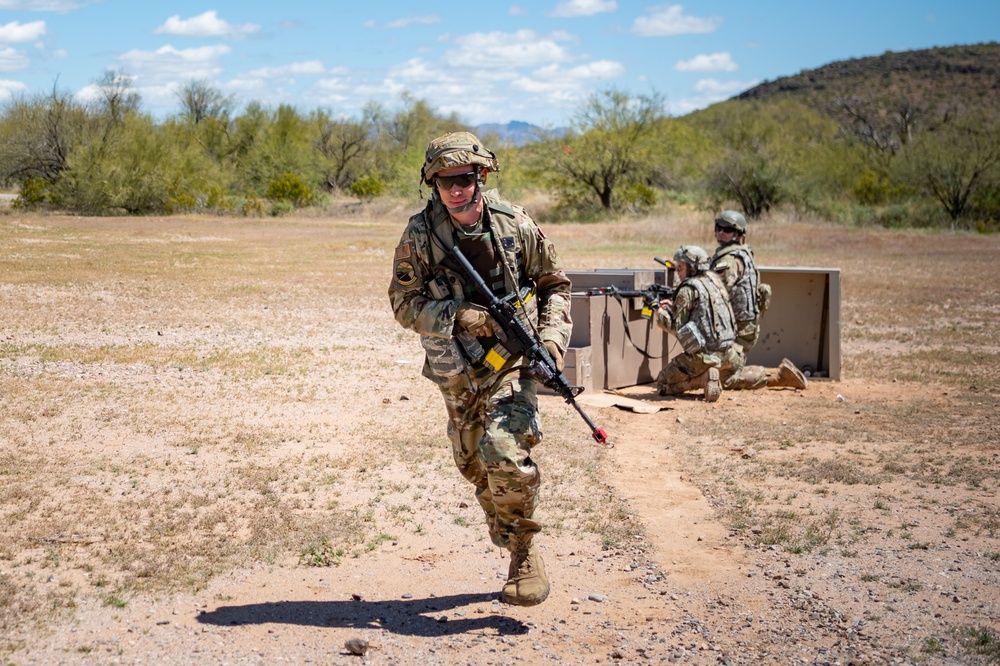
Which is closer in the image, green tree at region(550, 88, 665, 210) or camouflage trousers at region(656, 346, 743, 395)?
camouflage trousers at region(656, 346, 743, 395)

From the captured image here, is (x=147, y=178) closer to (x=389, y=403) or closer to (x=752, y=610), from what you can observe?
(x=389, y=403)

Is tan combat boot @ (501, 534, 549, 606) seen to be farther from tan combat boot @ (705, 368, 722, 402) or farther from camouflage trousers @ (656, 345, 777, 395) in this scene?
camouflage trousers @ (656, 345, 777, 395)

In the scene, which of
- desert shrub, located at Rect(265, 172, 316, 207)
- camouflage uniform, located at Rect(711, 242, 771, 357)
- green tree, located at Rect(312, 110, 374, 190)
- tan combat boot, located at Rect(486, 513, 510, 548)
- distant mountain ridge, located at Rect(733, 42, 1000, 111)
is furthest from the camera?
distant mountain ridge, located at Rect(733, 42, 1000, 111)

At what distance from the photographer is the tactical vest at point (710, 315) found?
31.0 ft

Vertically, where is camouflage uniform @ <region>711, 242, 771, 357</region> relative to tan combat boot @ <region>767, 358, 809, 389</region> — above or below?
above

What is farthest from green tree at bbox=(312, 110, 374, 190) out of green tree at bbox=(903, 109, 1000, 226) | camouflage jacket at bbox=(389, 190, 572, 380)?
camouflage jacket at bbox=(389, 190, 572, 380)

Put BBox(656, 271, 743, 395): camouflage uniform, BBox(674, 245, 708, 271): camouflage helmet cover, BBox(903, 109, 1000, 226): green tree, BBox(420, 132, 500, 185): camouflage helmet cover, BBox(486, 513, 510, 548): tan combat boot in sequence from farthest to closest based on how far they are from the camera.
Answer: BBox(903, 109, 1000, 226): green tree, BBox(674, 245, 708, 271): camouflage helmet cover, BBox(656, 271, 743, 395): camouflage uniform, BBox(486, 513, 510, 548): tan combat boot, BBox(420, 132, 500, 185): camouflage helmet cover

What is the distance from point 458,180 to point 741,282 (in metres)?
5.91

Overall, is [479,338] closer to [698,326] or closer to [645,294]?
[698,326]

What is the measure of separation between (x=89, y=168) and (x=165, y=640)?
35.2 m

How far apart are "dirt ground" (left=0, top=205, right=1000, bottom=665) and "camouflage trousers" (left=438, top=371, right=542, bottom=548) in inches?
17.2

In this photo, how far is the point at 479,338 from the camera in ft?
15.3

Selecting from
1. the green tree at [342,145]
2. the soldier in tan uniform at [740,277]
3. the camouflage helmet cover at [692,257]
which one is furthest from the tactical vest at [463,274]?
the green tree at [342,145]

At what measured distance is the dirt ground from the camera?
4277mm
